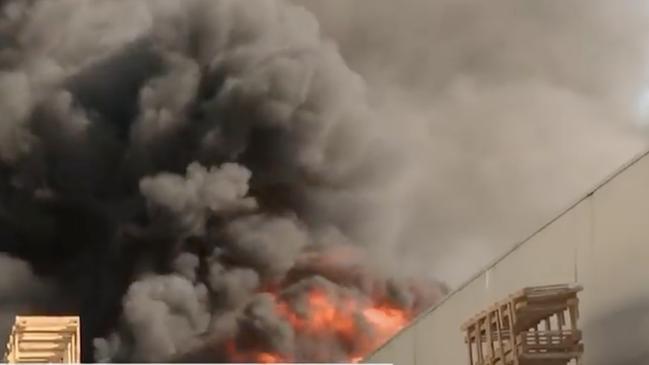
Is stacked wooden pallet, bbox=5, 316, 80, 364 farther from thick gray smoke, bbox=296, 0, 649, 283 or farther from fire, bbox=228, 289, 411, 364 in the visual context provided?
thick gray smoke, bbox=296, 0, 649, 283

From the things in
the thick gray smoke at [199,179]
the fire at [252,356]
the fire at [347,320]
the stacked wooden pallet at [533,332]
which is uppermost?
the thick gray smoke at [199,179]

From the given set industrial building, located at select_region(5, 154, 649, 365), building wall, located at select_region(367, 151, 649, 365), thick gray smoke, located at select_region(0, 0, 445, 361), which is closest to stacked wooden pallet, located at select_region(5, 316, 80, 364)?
industrial building, located at select_region(5, 154, 649, 365)

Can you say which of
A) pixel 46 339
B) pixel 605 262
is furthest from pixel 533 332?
pixel 46 339

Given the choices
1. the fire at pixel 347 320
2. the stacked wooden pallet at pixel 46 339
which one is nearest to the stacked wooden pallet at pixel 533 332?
the stacked wooden pallet at pixel 46 339

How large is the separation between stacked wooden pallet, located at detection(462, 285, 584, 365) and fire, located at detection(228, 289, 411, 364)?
5376 millimetres

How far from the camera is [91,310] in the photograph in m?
9.13

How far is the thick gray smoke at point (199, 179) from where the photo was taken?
29.9 feet

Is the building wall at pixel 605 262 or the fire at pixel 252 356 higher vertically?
the fire at pixel 252 356

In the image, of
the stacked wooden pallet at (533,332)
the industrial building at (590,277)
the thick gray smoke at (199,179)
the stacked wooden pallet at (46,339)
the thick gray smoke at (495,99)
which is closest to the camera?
the stacked wooden pallet at (533,332)

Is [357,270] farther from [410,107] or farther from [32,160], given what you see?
[32,160]

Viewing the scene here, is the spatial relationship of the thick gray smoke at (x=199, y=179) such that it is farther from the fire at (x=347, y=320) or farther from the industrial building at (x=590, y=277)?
the industrial building at (x=590, y=277)

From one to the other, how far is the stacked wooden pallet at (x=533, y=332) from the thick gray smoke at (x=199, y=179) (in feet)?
17.8

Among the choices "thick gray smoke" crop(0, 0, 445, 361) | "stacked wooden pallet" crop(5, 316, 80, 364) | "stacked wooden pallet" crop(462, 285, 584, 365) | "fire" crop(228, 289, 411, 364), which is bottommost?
"stacked wooden pallet" crop(462, 285, 584, 365)

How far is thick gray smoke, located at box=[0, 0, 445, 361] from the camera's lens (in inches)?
359
